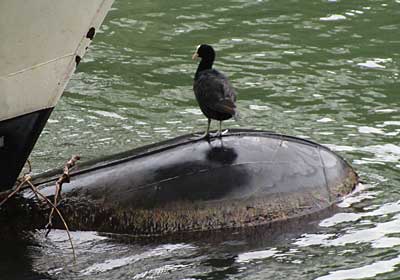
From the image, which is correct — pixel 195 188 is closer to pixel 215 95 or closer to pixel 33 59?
pixel 215 95

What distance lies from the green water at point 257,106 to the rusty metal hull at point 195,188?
22 cm

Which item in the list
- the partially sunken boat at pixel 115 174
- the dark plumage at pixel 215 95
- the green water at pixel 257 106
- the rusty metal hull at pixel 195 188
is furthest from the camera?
the dark plumage at pixel 215 95

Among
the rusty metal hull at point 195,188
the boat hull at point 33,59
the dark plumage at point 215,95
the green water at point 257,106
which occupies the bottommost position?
the green water at point 257,106

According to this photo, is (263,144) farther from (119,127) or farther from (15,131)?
(119,127)

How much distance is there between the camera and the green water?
8875 millimetres

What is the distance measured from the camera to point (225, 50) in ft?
49.9

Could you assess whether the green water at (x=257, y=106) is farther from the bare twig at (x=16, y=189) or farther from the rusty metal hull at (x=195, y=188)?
the bare twig at (x=16, y=189)

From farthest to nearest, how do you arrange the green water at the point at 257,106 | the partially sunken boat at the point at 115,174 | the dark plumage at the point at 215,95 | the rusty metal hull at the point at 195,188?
1. the dark plumage at the point at 215,95
2. the rusty metal hull at the point at 195,188
3. the partially sunken boat at the point at 115,174
4. the green water at the point at 257,106

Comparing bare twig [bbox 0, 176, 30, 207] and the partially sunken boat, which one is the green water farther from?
bare twig [bbox 0, 176, 30, 207]

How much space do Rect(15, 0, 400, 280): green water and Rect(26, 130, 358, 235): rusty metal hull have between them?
0.22m

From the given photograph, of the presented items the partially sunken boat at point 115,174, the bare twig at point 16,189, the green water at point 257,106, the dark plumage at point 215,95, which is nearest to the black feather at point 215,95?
the dark plumage at point 215,95

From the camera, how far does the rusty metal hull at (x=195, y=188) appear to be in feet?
30.6

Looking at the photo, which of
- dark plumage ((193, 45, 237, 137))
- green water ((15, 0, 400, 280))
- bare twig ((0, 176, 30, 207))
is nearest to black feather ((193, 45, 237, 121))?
dark plumage ((193, 45, 237, 137))

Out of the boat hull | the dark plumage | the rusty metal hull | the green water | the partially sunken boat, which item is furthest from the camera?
the dark plumage
